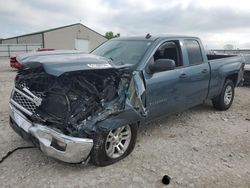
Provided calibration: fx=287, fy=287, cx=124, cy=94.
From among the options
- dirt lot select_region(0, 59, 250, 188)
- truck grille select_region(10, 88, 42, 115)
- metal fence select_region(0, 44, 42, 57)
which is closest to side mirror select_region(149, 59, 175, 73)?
dirt lot select_region(0, 59, 250, 188)

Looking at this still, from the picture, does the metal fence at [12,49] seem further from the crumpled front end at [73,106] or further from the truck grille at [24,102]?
the crumpled front end at [73,106]

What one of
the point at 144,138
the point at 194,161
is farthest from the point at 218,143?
the point at 144,138

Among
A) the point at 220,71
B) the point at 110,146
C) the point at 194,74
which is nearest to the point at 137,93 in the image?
the point at 110,146

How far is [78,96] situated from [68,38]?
42.1 meters

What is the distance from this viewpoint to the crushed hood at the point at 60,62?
3397mm

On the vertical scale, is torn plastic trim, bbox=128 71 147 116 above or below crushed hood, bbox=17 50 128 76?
below

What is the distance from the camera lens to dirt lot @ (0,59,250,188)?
3584 mm

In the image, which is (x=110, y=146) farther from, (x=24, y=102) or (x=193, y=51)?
(x=193, y=51)

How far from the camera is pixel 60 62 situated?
3.54m

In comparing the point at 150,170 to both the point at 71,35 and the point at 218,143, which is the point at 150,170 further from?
the point at 71,35

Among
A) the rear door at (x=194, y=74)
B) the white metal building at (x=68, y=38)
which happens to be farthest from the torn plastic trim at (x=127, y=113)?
the white metal building at (x=68, y=38)

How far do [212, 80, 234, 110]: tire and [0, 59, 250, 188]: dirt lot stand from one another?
1.19m

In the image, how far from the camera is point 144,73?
14.6 ft

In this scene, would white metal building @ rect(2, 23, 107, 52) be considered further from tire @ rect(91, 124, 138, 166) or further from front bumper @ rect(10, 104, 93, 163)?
front bumper @ rect(10, 104, 93, 163)
